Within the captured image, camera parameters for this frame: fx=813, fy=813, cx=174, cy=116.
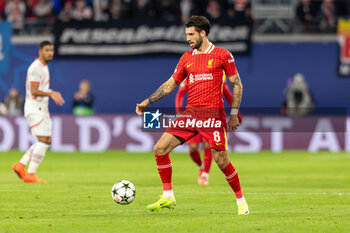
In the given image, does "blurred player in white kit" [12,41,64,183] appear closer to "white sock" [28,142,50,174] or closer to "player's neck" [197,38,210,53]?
"white sock" [28,142,50,174]

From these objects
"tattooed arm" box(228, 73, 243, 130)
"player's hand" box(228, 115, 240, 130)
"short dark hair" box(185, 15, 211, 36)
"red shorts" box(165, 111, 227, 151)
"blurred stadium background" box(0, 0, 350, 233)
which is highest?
"short dark hair" box(185, 15, 211, 36)

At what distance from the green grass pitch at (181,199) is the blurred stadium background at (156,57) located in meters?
3.88

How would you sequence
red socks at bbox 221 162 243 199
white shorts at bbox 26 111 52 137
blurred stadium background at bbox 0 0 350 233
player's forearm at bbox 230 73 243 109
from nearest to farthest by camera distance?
player's forearm at bbox 230 73 243 109, red socks at bbox 221 162 243 199, white shorts at bbox 26 111 52 137, blurred stadium background at bbox 0 0 350 233

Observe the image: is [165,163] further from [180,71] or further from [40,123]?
[40,123]

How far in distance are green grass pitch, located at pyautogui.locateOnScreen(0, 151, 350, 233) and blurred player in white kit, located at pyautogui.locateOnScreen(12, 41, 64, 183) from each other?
1.12ft

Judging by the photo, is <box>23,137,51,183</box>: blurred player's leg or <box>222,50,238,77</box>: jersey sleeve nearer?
<box>222,50,238,77</box>: jersey sleeve

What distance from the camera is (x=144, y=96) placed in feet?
91.0

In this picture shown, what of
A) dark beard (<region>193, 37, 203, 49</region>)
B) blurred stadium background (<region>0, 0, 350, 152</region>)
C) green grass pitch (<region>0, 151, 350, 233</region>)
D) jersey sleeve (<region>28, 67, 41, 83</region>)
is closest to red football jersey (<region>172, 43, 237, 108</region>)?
dark beard (<region>193, 37, 203, 49</region>)

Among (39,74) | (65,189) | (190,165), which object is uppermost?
(39,74)

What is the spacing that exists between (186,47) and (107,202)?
598 inches

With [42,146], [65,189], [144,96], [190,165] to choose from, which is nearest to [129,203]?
[65,189]

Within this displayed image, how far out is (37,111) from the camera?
14383 mm

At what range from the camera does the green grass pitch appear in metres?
8.57

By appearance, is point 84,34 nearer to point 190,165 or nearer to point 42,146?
point 190,165
